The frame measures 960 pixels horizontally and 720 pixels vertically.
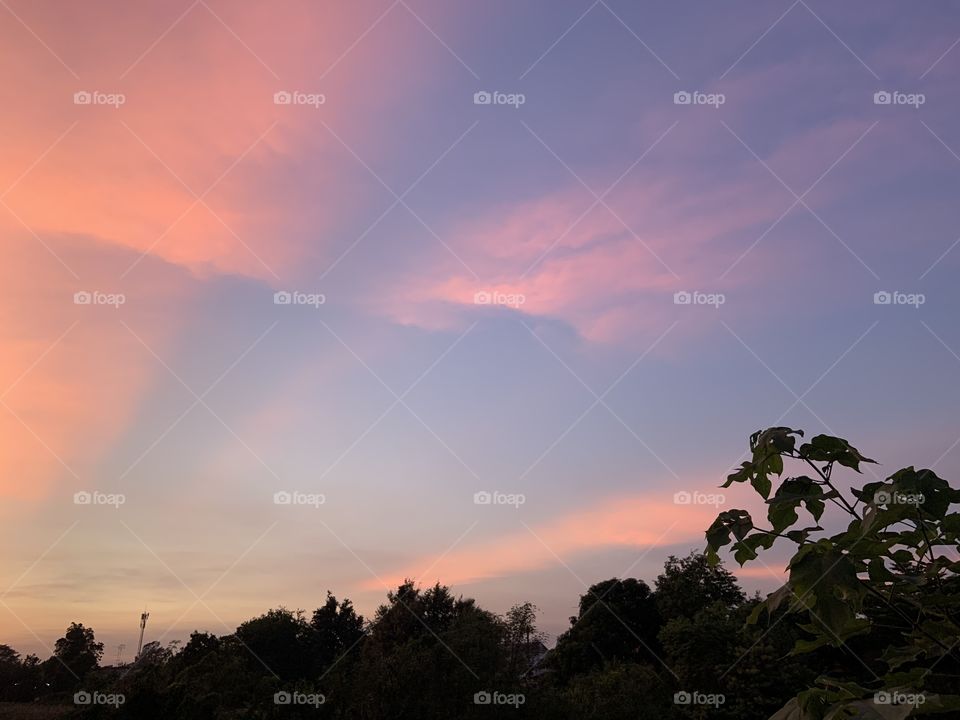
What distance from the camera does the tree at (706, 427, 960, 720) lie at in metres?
1.94

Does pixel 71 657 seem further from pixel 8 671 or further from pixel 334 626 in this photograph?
pixel 334 626

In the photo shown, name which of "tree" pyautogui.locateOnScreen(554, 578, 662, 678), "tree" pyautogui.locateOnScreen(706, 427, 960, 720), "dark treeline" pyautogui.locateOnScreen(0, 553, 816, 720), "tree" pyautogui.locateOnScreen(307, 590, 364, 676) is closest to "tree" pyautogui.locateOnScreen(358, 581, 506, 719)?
"dark treeline" pyautogui.locateOnScreen(0, 553, 816, 720)

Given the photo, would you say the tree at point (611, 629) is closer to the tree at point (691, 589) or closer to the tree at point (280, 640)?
the tree at point (691, 589)

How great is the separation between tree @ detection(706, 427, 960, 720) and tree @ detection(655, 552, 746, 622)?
55.4 metres

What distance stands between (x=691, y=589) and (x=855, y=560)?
58360mm

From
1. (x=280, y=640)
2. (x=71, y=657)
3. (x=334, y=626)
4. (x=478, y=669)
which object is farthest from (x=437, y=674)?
(x=71, y=657)

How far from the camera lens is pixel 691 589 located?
2184 inches

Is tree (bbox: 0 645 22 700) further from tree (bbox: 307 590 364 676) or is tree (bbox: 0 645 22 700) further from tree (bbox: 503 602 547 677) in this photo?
tree (bbox: 503 602 547 677)

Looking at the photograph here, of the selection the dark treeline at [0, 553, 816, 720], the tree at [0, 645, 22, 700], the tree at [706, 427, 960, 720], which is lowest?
the tree at [0, 645, 22, 700]

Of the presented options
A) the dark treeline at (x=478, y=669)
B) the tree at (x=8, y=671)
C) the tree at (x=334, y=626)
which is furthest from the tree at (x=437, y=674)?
the tree at (x=8, y=671)

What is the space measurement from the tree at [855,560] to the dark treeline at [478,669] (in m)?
0.69

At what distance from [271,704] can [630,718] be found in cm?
1319

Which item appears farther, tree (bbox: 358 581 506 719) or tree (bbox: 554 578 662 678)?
tree (bbox: 554 578 662 678)

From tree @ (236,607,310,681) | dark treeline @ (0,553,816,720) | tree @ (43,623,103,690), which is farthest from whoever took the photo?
tree @ (43,623,103,690)
